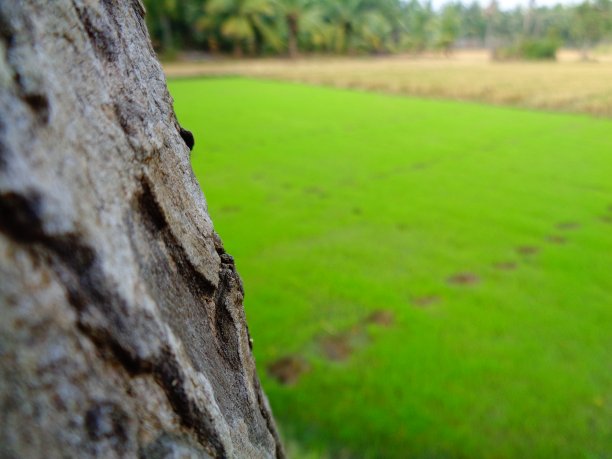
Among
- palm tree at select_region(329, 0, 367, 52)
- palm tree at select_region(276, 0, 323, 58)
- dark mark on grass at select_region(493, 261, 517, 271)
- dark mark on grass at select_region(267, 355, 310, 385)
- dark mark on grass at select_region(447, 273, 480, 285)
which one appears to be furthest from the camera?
palm tree at select_region(329, 0, 367, 52)

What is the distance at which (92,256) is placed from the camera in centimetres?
40

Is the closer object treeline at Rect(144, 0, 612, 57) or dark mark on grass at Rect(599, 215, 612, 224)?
dark mark on grass at Rect(599, 215, 612, 224)

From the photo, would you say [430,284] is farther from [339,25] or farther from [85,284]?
[339,25]

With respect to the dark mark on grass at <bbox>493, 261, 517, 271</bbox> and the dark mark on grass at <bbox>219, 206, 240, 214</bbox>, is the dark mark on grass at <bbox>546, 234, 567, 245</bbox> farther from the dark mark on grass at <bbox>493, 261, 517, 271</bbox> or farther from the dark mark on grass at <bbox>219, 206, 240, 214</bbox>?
the dark mark on grass at <bbox>219, 206, 240, 214</bbox>

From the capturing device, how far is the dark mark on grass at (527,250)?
4232mm

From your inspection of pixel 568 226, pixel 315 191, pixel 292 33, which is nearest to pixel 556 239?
pixel 568 226

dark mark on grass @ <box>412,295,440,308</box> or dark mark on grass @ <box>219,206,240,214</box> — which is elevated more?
dark mark on grass @ <box>219,206,240,214</box>

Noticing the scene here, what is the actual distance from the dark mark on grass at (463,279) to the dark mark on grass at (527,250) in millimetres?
673

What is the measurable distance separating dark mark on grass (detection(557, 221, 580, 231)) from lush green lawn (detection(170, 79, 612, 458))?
0.5 inches

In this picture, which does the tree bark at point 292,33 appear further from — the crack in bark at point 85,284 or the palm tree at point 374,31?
the crack in bark at point 85,284

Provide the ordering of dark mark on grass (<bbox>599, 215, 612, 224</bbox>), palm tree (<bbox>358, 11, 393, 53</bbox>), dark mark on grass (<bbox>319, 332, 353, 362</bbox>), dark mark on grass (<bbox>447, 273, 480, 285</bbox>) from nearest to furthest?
1. dark mark on grass (<bbox>319, 332, 353, 362</bbox>)
2. dark mark on grass (<bbox>447, 273, 480, 285</bbox>)
3. dark mark on grass (<bbox>599, 215, 612, 224</bbox>)
4. palm tree (<bbox>358, 11, 393, 53</bbox>)

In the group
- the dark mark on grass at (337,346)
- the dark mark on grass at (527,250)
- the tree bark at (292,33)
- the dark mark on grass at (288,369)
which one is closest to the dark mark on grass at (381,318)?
the dark mark on grass at (337,346)

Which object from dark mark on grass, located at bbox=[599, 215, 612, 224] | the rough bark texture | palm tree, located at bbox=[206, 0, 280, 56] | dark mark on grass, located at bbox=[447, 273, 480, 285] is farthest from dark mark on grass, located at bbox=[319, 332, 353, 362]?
palm tree, located at bbox=[206, 0, 280, 56]

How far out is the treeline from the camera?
2509 cm
